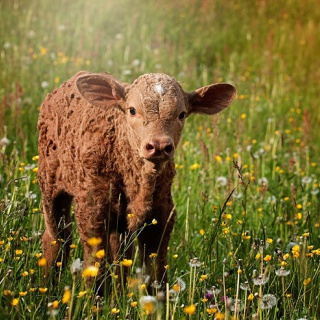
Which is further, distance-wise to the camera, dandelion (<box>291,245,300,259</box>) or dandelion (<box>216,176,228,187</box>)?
dandelion (<box>216,176,228,187</box>)

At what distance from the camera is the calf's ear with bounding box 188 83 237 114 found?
4.04 m

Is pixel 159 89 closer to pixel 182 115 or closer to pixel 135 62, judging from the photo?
pixel 182 115

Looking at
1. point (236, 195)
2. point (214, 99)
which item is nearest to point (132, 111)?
point (214, 99)

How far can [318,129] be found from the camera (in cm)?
739

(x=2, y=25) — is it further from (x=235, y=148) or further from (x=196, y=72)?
(x=235, y=148)

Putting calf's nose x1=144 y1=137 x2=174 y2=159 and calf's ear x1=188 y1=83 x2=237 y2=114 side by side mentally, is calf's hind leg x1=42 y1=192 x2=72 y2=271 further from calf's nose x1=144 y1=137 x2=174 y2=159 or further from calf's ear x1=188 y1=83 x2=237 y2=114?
calf's nose x1=144 y1=137 x2=174 y2=159

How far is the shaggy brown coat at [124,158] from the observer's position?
3.55 metres

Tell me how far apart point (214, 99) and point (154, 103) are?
0.70 m

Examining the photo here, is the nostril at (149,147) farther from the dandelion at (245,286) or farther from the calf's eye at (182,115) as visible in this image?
the dandelion at (245,286)

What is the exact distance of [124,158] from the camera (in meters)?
3.76

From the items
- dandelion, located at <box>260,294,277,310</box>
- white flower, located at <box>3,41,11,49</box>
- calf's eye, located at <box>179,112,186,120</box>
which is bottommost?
dandelion, located at <box>260,294,277,310</box>

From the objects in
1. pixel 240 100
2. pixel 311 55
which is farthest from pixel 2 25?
pixel 311 55

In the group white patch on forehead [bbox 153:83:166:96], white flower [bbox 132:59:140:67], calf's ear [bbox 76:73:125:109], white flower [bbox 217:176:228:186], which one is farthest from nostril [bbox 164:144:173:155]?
white flower [bbox 132:59:140:67]

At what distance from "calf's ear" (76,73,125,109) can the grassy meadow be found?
1.57 feet
